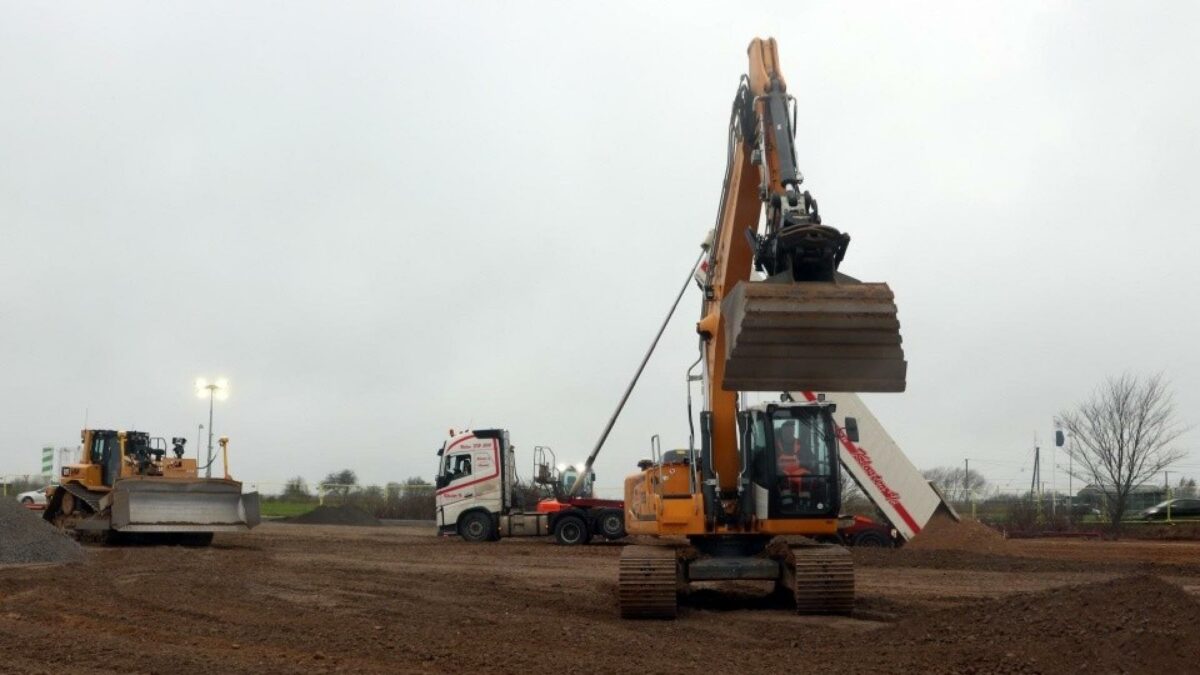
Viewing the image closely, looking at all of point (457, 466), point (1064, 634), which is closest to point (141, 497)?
point (457, 466)

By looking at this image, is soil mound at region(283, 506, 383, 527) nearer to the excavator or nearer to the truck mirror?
the excavator

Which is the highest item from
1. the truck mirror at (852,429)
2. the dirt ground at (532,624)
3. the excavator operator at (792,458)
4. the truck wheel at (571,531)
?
the truck mirror at (852,429)

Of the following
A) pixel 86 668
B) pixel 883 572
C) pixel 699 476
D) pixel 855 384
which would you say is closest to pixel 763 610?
pixel 699 476

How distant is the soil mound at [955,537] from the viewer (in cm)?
2247

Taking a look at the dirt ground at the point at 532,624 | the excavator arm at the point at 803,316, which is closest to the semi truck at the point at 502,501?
the dirt ground at the point at 532,624

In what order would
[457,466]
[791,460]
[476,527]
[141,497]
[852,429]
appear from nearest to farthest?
[852,429] → [791,460] → [141,497] → [476,527] → [457,466]

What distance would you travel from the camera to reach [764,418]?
1266 centimetres

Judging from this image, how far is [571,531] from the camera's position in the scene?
27688 millimetres

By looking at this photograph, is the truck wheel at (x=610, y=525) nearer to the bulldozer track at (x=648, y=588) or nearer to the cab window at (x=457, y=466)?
the cab window at (x=457, y=466)

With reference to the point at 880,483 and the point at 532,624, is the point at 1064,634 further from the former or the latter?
the point at 880,483

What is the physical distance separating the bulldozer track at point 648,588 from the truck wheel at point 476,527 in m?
17.1

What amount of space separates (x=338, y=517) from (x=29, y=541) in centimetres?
2437

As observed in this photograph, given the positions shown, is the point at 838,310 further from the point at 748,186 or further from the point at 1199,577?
the point at 1199,577

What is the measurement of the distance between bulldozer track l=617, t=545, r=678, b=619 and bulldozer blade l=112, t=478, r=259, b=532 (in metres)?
14.0
